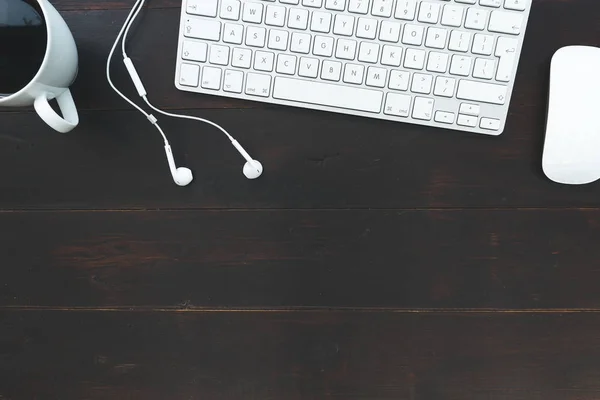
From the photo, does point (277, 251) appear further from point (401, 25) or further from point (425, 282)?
point (401, 25)

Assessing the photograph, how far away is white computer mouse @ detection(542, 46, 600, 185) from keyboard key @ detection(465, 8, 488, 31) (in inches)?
3.4

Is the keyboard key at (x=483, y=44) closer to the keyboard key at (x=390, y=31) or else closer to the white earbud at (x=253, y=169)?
the keyboard key at (x=390, y=31)

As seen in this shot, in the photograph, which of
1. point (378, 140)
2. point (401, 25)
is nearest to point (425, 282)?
point (378, 140)

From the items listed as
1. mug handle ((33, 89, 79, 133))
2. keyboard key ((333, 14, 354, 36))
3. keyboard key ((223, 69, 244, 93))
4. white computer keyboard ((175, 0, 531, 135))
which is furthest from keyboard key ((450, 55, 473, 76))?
mug handle ((33, 89, 79, 133))

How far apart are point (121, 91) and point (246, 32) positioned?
0.51ft

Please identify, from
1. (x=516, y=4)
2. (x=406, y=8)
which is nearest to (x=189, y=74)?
(x=406, y=8)

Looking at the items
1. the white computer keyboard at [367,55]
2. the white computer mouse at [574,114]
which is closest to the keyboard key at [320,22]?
the white computer keyboard at [367,55]

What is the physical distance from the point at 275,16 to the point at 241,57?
0.17 feet

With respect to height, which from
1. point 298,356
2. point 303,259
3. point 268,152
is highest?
point 268,152

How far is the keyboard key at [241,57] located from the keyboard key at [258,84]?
1cm

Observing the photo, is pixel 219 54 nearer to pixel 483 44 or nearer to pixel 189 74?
pixel 189 74

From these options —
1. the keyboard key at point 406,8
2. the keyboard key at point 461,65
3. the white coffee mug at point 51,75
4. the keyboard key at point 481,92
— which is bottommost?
the white coffee mug at point 51,75

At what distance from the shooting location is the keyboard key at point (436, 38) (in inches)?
19.4

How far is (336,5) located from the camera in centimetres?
49
